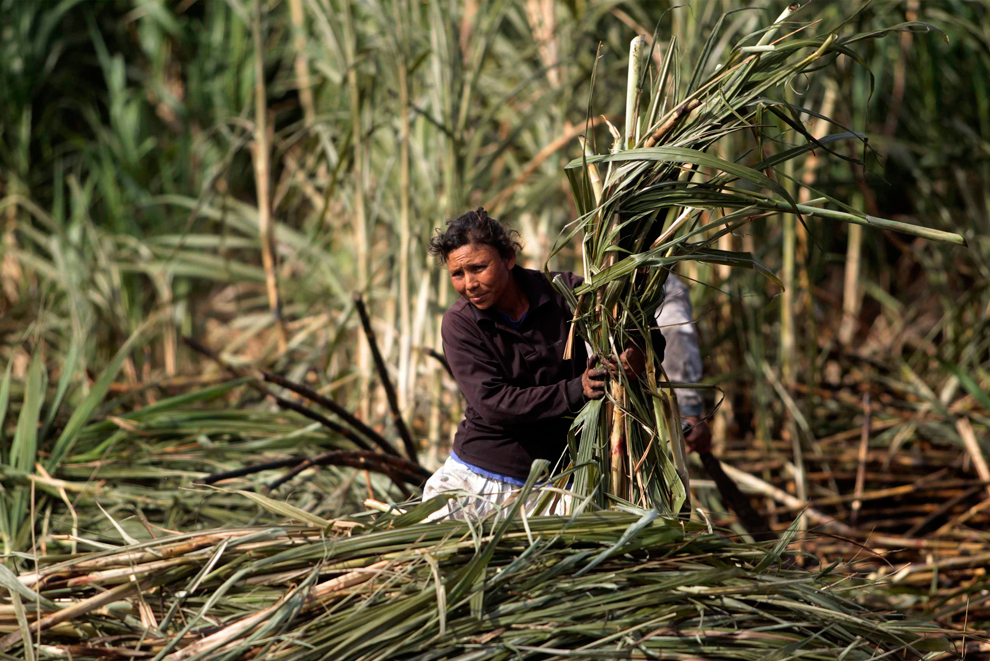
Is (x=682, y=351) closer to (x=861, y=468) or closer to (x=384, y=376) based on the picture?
(x=384, y=376)

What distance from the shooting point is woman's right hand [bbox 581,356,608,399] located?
65.9 inches

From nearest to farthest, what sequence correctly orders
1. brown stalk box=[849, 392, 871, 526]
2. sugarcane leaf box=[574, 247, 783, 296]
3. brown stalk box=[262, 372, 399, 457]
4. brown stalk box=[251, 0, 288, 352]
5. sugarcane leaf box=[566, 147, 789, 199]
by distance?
sugarcane leaf box=[566, 147, 789, 199] < sugarcane leaf box=[574, 247, 783, 296] < brown stalk box=[262, 372, 399, 457] < brown stalk box=[849, 392, 871, 526] < brown stalk box=[251, 0, 288, 352]

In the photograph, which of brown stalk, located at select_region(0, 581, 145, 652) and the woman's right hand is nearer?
brown stalk, located at select_region(0, 581, 145, 652)

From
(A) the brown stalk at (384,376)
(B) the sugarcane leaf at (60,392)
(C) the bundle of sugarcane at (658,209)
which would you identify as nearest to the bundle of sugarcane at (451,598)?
(C) the bundle of sugarcane at (658,209)

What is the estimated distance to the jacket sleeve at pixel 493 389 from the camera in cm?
174

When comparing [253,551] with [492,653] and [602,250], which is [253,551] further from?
[602,250]

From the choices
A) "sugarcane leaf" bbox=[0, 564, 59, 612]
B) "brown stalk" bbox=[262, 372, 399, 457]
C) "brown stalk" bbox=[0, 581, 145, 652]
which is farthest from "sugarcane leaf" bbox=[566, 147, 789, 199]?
"brown stalk" bbox=[262, 372, 399, 457]

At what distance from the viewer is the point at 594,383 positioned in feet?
Result: 5.51

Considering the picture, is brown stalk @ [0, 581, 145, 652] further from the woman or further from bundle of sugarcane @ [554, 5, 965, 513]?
bundle of sugarcane @ [554, 5, 965, 513]

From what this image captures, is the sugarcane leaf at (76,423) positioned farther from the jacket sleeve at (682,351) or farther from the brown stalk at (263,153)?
the jacket sleeve at (682,351)

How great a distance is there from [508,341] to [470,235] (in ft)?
0.82

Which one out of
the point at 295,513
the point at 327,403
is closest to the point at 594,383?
the point at 295,513

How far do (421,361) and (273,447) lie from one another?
0.64 metres

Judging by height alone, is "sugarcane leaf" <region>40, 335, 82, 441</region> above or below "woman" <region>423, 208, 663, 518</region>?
below
